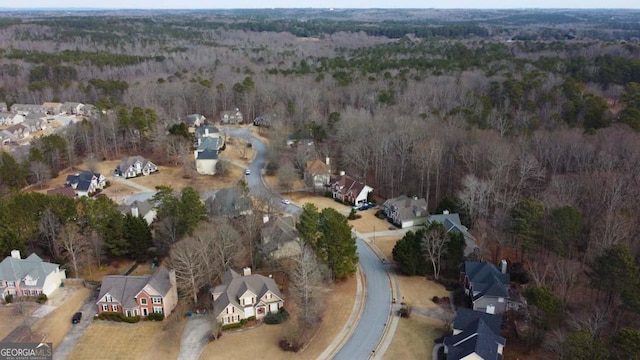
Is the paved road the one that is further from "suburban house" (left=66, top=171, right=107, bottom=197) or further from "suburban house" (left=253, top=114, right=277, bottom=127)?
"suburban house" (left=253, top=114, right=277, bottom=127)

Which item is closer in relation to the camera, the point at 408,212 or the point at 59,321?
the point at 59,321

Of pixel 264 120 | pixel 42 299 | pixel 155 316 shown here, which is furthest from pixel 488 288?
pixel 264 120

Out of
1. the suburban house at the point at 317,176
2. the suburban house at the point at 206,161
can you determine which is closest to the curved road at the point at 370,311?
the suburban house at the point at 317,176

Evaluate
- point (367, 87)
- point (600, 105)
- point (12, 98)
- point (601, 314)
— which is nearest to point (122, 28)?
point (12, 98)

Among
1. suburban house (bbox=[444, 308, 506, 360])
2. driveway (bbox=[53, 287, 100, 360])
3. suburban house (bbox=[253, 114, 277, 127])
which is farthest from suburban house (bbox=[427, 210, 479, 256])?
suburban house (bbox=[253, 114, 277, 127])

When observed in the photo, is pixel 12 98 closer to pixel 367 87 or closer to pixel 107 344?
pixel 367 87

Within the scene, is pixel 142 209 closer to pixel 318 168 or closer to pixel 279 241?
pixel 279 241
